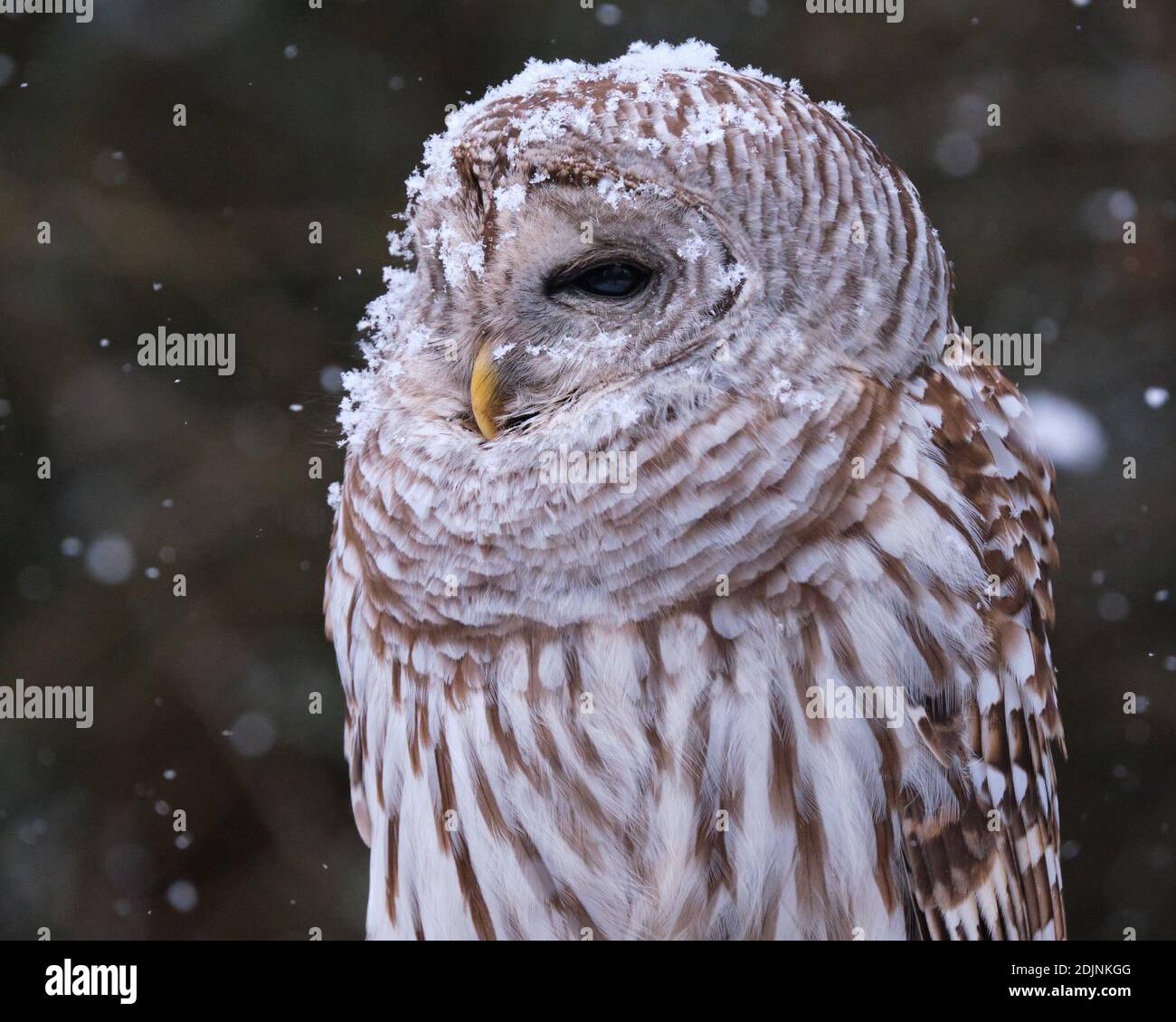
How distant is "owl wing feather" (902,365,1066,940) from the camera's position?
1.03m

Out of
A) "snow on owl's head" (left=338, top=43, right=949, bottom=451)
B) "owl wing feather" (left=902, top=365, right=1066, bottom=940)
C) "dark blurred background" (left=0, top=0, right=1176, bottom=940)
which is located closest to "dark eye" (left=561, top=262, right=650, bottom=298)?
"snow on owl's head" (left=338, top=43, right=949, bottom=451)

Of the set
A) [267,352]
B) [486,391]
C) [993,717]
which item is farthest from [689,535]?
[267,352]

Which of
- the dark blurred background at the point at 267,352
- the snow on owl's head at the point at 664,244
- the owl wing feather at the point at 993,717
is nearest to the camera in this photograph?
the snow on owl's head at the point at 664,244

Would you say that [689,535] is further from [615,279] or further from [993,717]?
[993,717]

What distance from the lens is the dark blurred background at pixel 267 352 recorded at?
1.67 m

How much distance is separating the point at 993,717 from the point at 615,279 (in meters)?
0.58

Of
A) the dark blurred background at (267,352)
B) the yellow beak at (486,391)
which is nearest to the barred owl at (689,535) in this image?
the yellow beak at (486,391)

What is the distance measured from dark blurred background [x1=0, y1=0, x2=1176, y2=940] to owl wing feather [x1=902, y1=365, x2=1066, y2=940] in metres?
0.78

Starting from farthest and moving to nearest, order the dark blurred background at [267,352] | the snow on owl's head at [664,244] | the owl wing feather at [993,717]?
the dark blurred background at [267,352] < the owl wing feather at [993,717] < the snow on owl's head at [664,244]

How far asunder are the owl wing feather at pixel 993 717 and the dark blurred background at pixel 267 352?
0.78m

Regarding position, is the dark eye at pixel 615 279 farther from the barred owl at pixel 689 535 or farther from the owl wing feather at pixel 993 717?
the owl wing feather at pixel 993 717

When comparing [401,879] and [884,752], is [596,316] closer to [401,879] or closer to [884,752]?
[884,752]

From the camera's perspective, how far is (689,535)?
3.06ft
